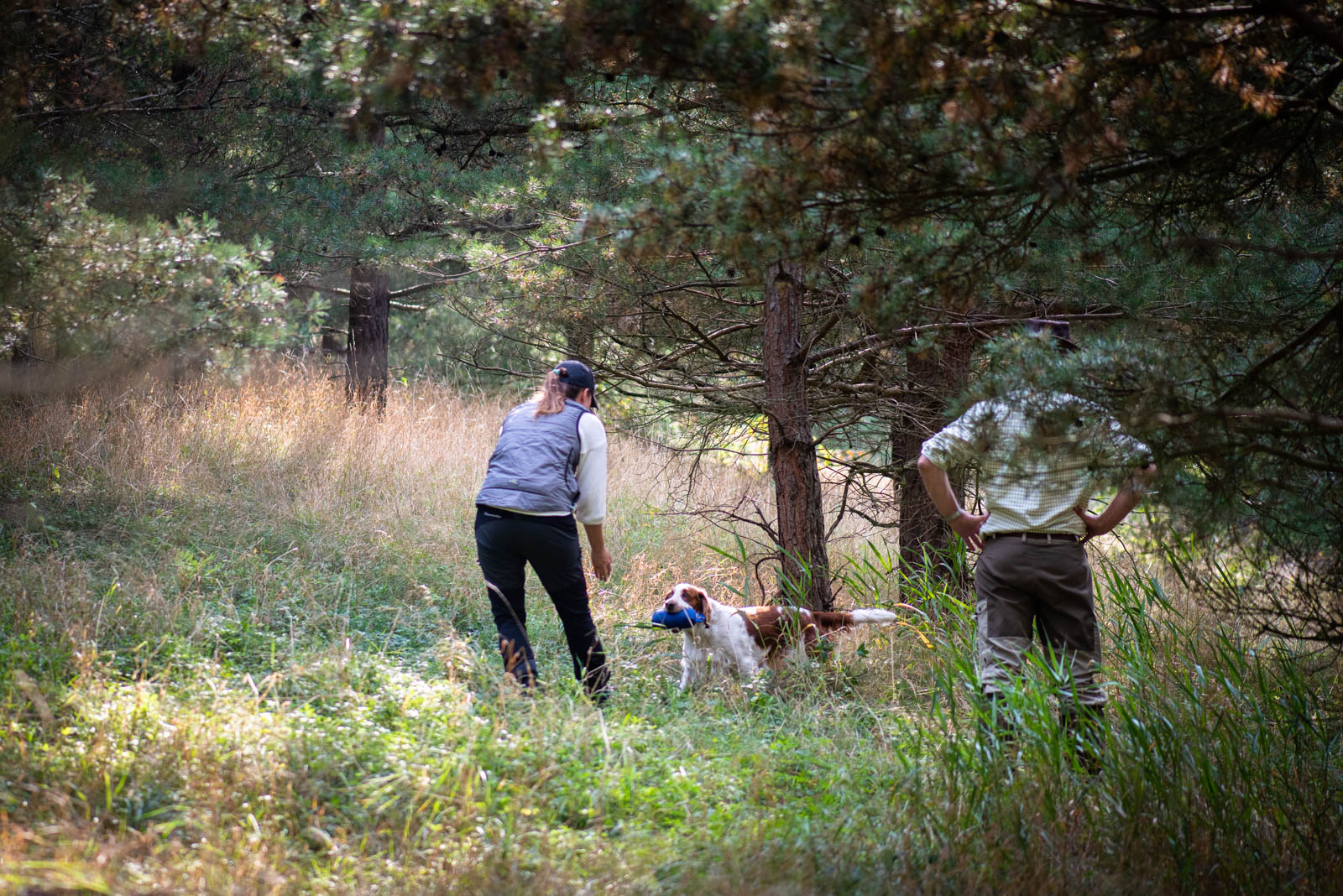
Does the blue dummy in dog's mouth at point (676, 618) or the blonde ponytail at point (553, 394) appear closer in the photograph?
the blue dummy in dog's mouth at point (676, 618)

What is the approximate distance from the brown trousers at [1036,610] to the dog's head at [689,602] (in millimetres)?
1361

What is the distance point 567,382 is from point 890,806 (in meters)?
2.60

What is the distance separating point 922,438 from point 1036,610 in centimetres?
237

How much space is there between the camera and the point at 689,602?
514 centimetres

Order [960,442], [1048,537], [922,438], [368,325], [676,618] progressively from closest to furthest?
1. [960,442]
2. [1048,537]
3. [676,618]
4. [922,438]
5. [368,325]

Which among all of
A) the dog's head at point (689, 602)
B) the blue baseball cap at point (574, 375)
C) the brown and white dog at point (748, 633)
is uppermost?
the blue baseball cap at point (574, 375)

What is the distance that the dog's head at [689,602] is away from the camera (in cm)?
503

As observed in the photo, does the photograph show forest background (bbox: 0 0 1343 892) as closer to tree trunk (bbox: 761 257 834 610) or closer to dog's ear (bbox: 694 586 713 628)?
tree trunk (bbox: 761 257 834 610)

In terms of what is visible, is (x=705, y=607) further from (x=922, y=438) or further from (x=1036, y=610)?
(x=922, y=438)

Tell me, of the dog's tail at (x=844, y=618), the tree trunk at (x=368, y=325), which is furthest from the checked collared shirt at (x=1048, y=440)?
the tree trunk at (x=368, y=325)

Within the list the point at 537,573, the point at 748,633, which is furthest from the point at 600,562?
the point at 748,633

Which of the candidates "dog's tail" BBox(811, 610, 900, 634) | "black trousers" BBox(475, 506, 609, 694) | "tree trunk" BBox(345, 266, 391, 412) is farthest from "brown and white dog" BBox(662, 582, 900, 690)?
"tree trunk" BBox(345, 266, 391, 412)

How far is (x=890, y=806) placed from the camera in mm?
3732

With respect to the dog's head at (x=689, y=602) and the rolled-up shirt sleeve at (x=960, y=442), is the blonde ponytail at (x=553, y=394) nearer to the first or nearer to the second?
the dog's head at (x=689, y=602)
